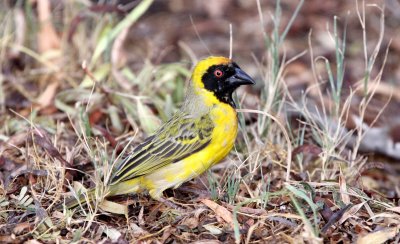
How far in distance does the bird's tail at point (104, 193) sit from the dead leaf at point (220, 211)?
0.54 metres

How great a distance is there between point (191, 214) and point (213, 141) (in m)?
0.57

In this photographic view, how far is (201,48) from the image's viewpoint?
8.69 m

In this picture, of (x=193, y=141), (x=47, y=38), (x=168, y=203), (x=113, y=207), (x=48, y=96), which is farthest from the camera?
(x=47, y=38)

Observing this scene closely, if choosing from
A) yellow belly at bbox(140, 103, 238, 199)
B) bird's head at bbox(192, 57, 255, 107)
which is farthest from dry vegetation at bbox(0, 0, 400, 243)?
bird's head at bbox(192, 57, 255, 107)

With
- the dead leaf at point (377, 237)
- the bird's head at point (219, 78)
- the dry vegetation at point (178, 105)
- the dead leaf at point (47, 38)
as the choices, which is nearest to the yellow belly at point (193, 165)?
the dry vegetation at point (178, 105)

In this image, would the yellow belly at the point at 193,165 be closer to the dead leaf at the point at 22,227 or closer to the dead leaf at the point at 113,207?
the dead leaf at the point at 113,207

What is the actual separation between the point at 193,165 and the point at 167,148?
0.24 meters

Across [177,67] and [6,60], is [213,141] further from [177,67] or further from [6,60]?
[6,60]

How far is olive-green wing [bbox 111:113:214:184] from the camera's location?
4863 mm

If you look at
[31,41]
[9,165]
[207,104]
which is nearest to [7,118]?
[9,165]

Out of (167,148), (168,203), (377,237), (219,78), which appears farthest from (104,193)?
(377,237)

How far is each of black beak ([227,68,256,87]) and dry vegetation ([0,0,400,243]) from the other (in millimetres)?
478

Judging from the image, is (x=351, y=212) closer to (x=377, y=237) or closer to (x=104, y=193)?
(x=377, y=237)

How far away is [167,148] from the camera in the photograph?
4.98 m
